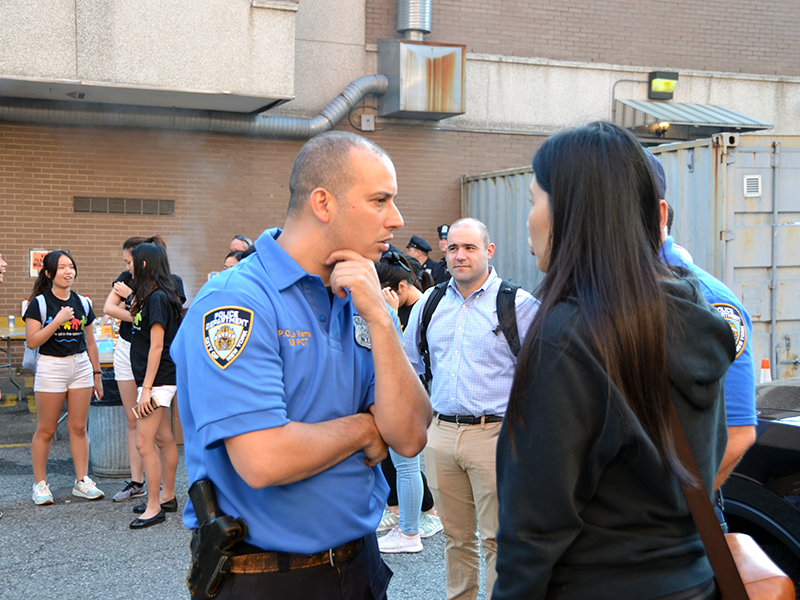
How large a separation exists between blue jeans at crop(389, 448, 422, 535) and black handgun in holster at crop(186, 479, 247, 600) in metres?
3.10

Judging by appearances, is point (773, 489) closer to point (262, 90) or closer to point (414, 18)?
point (262, 90)

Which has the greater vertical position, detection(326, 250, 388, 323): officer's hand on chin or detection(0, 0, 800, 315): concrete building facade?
detection(0, 0, 800, 315): concrete building facade

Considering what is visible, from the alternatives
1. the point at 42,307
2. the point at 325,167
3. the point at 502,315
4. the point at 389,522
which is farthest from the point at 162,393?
the point at 325,167

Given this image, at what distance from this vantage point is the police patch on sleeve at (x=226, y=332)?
175 cm

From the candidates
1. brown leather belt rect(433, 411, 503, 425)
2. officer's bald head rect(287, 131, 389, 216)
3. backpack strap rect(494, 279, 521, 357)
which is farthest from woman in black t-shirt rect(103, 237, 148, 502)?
officer's bald head rect(287, 131, 389, 216)

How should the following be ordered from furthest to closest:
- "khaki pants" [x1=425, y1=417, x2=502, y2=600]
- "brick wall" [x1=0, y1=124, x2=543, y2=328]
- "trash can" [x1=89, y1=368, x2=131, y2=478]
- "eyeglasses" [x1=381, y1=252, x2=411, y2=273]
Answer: "brick wall" [x1=0, y1=124, x2=543, y2=328], "trash can" [x1=89, y1=368, x2=131, y2=478], "eyeglasses" [x1=381, y1=252, x2=411, y2=273], "khaki pants" [x1=425, y1=417, x2=502, y2=600]

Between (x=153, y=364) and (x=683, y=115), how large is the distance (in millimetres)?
10794

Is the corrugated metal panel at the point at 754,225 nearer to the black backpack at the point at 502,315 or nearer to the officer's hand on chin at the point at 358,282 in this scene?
the black backpack at the point at 502,315

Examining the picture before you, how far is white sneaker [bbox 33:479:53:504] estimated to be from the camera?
589cm

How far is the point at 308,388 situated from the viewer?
189 cm

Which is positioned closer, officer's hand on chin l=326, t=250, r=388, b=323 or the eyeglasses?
officer's hand on chin l=326, t=250, r=388, b=323

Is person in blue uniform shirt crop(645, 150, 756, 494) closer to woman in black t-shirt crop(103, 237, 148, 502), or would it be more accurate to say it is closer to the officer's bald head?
the officer's bald head

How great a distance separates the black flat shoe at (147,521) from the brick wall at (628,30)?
9.41m

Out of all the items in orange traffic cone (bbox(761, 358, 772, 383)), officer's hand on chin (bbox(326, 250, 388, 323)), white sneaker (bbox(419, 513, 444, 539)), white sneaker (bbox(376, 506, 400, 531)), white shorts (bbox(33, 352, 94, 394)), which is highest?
officer's hand on chin (bbox(326, 250, 388, 323))
